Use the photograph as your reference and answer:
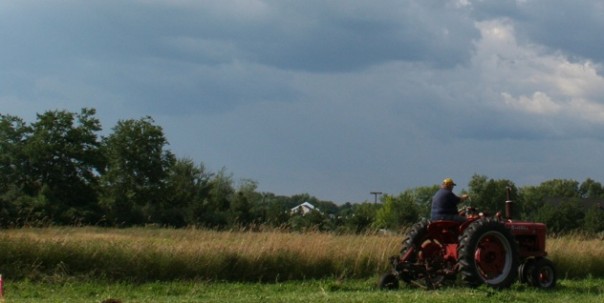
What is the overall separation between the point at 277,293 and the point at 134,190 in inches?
2374

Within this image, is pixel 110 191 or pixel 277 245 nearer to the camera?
pixel 277 245

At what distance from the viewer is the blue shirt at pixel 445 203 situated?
14508mm

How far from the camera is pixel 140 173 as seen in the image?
243ft

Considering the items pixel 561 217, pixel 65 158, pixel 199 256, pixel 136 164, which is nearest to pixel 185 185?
pixel 136 164

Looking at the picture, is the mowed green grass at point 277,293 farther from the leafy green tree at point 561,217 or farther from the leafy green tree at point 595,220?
the leafy green tree at point 561,217

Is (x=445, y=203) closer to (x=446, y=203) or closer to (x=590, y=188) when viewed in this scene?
(x=446, y=203)

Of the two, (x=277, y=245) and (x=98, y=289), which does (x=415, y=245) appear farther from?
(x=98, y=289)

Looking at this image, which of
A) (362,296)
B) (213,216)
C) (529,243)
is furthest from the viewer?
(213,216)

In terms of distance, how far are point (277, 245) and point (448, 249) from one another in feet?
14.9

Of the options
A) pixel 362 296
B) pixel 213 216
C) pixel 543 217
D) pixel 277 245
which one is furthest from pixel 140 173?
pixel 362 296

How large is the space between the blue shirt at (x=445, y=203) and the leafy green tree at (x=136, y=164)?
189 feet

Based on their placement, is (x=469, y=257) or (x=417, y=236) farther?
(x=417, y=236)

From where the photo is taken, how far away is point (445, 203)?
14523 millimetres

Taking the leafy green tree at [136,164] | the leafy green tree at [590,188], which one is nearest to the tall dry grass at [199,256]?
the leafy green tree at [136,164]
